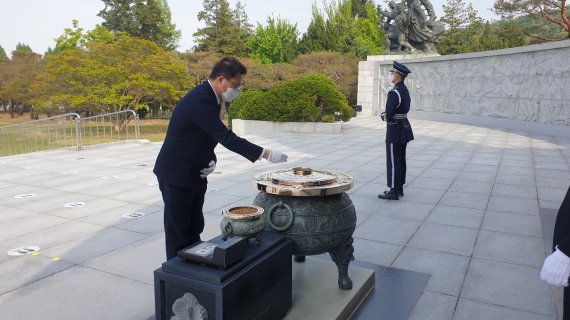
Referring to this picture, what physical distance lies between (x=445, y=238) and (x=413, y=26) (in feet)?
65.7

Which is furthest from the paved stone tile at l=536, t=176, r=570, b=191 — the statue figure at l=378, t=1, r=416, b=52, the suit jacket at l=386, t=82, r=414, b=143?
the statue figure at l=378, t=1, r=416, b=52

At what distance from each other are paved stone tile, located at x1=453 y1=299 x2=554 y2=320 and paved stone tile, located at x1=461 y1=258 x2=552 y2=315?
57 millimetres

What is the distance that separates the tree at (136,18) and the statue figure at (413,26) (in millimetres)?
22244

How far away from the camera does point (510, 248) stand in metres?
3.90

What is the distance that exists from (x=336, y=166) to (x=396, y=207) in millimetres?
2807

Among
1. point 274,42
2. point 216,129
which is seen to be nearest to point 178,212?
point 216,129

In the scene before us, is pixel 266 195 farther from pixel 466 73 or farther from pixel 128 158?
pixel 466 73

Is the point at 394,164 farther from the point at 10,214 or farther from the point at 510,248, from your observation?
the point at 10,214

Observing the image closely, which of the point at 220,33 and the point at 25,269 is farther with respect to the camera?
the point at 220,33

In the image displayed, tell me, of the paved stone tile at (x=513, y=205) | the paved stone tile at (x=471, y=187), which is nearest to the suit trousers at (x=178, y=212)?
the paved stone tile at (x=513, y=205)

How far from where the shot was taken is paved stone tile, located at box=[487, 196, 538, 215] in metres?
5.11

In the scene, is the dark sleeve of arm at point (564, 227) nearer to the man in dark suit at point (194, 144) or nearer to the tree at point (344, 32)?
the man in dark suit at point (194, 144)

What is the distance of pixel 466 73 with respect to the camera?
1709cm

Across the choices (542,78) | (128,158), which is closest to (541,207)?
(128,158)
